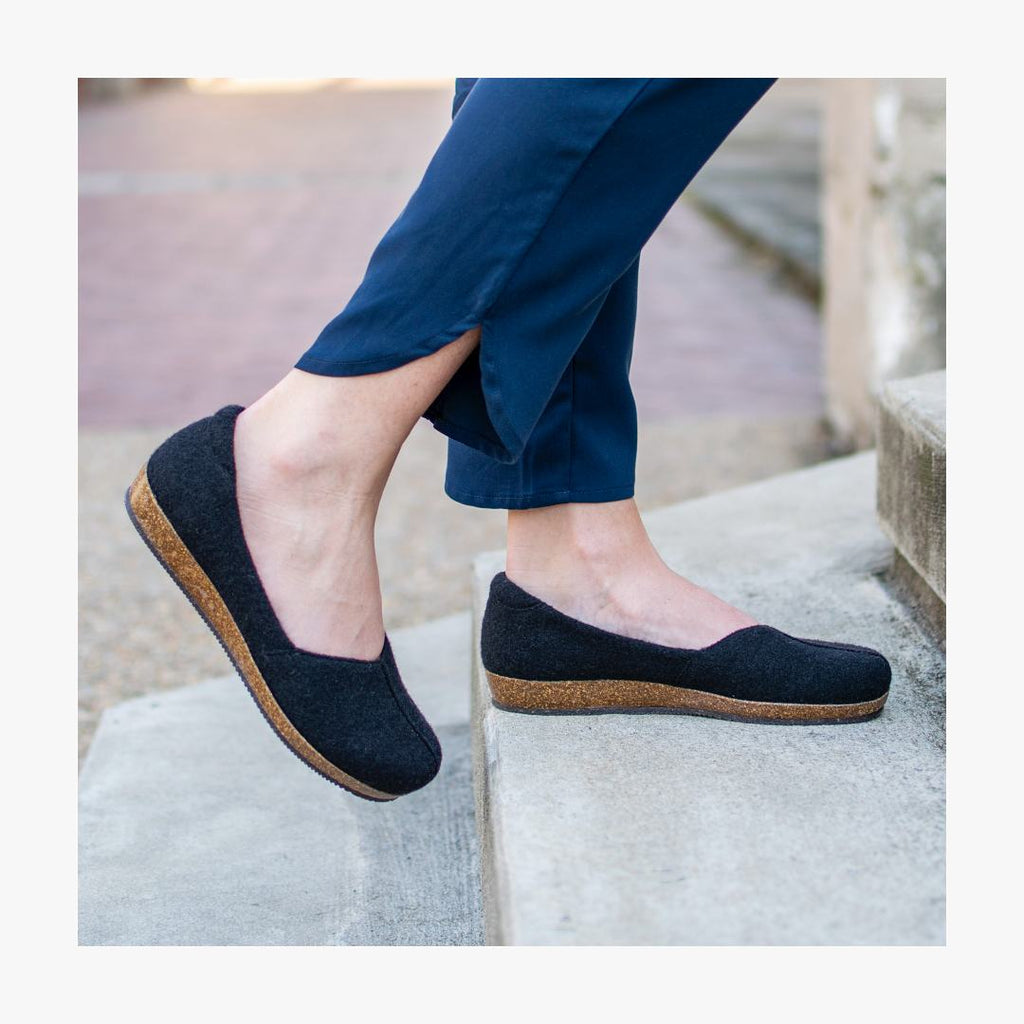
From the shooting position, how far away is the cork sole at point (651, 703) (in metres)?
1.10

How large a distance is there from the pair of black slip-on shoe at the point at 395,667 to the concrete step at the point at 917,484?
20 centimetres

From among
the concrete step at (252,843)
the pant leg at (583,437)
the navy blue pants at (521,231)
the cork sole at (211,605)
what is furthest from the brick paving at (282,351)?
the navy blue pants at (521,231)

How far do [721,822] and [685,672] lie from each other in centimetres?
19

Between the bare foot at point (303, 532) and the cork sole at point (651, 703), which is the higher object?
the bare foot at point (303, 532)

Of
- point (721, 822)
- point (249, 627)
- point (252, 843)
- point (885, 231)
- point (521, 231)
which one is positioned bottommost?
point (252, 843)

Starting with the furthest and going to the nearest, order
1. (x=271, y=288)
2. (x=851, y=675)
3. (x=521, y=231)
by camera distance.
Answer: (x=271, y=288), (x=851, y=675), (x=521, y=231)

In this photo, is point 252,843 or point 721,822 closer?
point 721,822

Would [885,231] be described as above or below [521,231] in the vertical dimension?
above

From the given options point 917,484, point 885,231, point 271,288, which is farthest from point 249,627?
point 271,288

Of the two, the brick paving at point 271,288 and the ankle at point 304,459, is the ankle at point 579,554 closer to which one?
the ankle at point 304,459

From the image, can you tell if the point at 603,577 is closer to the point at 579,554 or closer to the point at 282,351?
the point at 579,554

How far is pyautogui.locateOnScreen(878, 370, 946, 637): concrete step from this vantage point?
1.22 m

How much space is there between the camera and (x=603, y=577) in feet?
3.68
